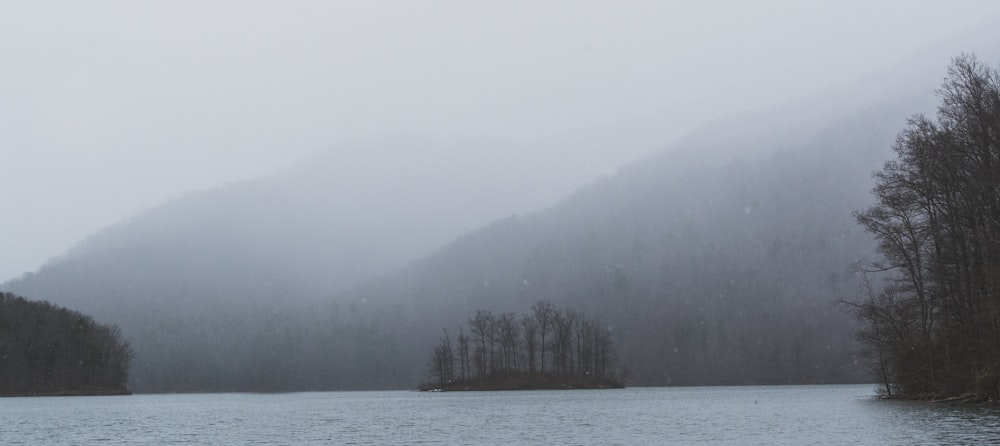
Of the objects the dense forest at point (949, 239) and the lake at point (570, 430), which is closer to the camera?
the lake at point (570, 430)

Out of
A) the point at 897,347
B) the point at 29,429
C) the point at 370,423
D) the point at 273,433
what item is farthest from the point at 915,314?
the point at 29,429

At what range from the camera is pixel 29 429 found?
75938 millimetres

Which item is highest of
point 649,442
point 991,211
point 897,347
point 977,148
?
point 977,148

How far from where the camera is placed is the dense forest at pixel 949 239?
198 feet

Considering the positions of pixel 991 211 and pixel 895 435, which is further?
pixel 991 211

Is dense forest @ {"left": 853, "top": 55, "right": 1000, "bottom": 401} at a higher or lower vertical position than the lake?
higher

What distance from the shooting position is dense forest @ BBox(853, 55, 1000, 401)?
6038cm

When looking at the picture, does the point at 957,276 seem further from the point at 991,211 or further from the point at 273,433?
the point at 273,433

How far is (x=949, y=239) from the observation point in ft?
240

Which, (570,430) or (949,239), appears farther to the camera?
(949,239)

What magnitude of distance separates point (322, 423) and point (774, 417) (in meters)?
37.8

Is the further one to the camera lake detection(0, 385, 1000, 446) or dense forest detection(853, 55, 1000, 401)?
dense forest detection(853, 55, 1000, 401)

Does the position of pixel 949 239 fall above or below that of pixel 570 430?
above

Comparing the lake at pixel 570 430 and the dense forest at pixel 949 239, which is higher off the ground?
the dense forest at pixel 949 239
